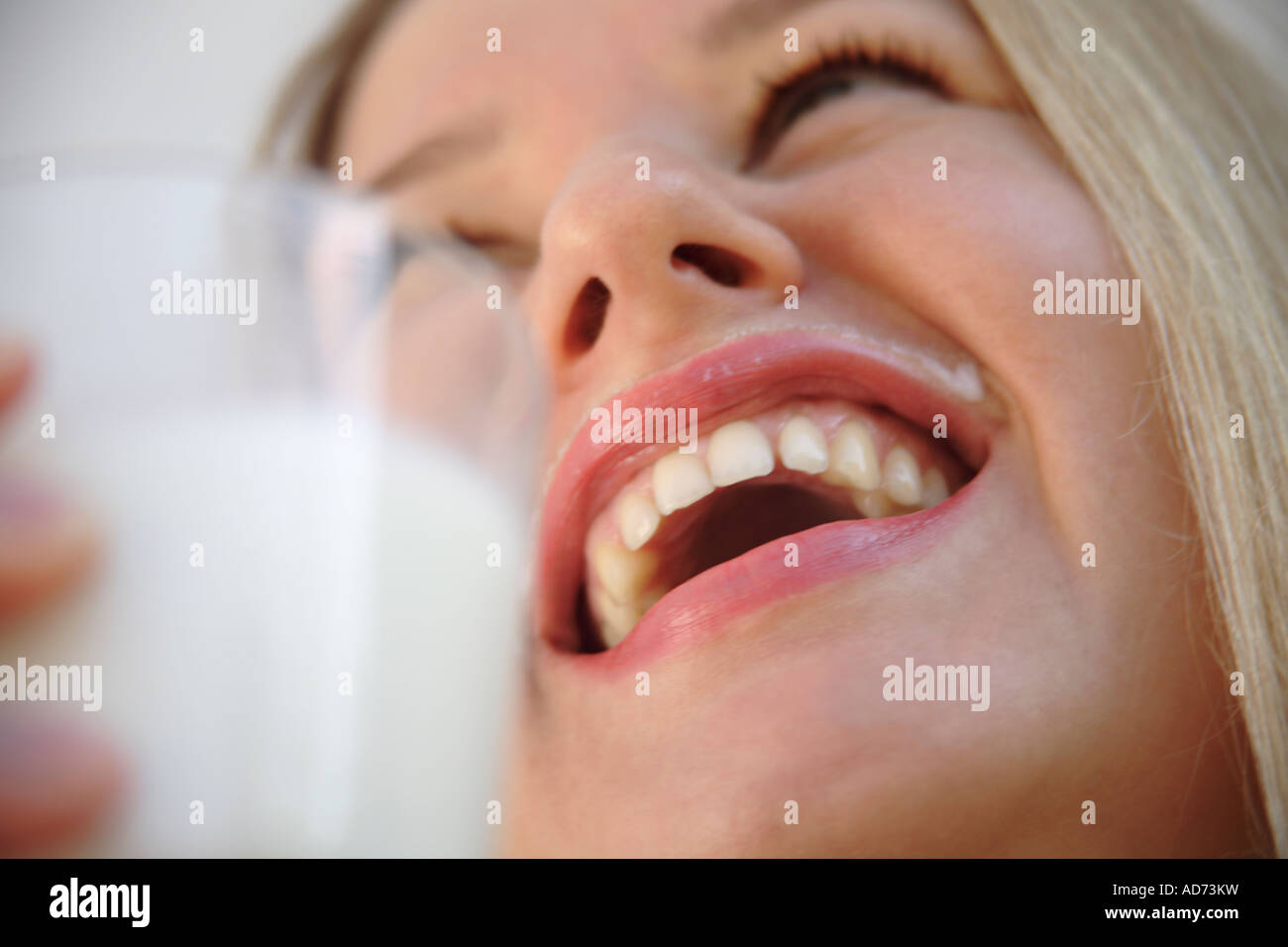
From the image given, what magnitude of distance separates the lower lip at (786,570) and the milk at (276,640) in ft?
0.38

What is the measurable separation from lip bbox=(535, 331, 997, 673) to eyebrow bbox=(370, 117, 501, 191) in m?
0.25


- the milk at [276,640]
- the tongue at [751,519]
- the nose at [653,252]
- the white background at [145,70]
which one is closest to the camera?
the milk at [276,640]

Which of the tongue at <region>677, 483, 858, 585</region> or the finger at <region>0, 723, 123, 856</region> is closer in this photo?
the finger at <region>0, 723, 123, 856</region>

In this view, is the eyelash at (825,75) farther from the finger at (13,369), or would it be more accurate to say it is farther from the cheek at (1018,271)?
the finger at (13,369)

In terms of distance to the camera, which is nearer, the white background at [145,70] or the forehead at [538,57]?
the forehead at [538,57]

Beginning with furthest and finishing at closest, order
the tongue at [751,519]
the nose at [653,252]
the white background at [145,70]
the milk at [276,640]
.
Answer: the white background at [145,70], the tongue at [751,519], the nose at [653,252], the milk at [276,640]

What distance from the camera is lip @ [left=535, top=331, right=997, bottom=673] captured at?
50 cm

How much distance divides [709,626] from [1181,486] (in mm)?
260

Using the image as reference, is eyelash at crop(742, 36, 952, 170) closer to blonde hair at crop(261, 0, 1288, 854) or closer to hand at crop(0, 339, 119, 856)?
blonde hair at crop(261, 0, 1288, 854)

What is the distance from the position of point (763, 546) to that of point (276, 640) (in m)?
0.25

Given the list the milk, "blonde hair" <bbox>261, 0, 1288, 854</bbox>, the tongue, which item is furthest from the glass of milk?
"blonde hair" <bbox>261, 0, 1288, 854</bbox>

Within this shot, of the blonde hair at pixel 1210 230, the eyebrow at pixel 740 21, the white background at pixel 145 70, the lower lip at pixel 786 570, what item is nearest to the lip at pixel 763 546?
the lower lip at pixel 786 570

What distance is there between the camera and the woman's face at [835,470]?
18.2 inches
